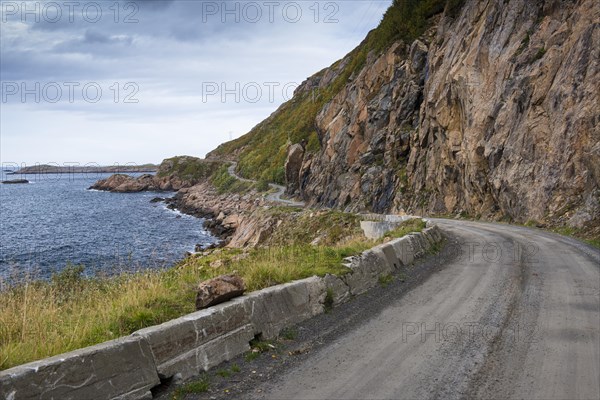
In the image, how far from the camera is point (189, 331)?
605 centimetres

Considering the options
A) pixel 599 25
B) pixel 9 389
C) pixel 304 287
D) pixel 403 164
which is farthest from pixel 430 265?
pixel 403 164

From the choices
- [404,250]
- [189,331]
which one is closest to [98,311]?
[189,331]

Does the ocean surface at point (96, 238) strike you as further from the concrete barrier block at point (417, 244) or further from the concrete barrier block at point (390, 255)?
the concrete barrier block at point (390, 255)

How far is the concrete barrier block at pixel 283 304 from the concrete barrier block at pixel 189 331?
32cm

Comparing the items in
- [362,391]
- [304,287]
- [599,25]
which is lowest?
[362,391]

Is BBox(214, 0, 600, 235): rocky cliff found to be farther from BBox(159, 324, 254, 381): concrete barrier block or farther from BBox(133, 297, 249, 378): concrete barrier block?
BBox(133, 297, 249, 378): concrete barrier block

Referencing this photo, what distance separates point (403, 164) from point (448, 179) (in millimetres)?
8381

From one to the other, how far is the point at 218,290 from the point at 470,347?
3.85m

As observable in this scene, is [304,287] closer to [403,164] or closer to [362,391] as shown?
[362,391]

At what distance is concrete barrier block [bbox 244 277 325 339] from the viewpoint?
7281mm

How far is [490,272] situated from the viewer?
12.6m

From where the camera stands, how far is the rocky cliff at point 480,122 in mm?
24656

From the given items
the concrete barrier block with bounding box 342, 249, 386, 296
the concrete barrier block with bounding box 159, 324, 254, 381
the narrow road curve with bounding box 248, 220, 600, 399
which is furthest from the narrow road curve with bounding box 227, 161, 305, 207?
the concrete barrier block with bounding box 159, 324, 254, 381

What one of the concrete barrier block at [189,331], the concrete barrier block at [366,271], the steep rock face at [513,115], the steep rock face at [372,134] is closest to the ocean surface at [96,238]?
the concrete barrier block at [366,271]
